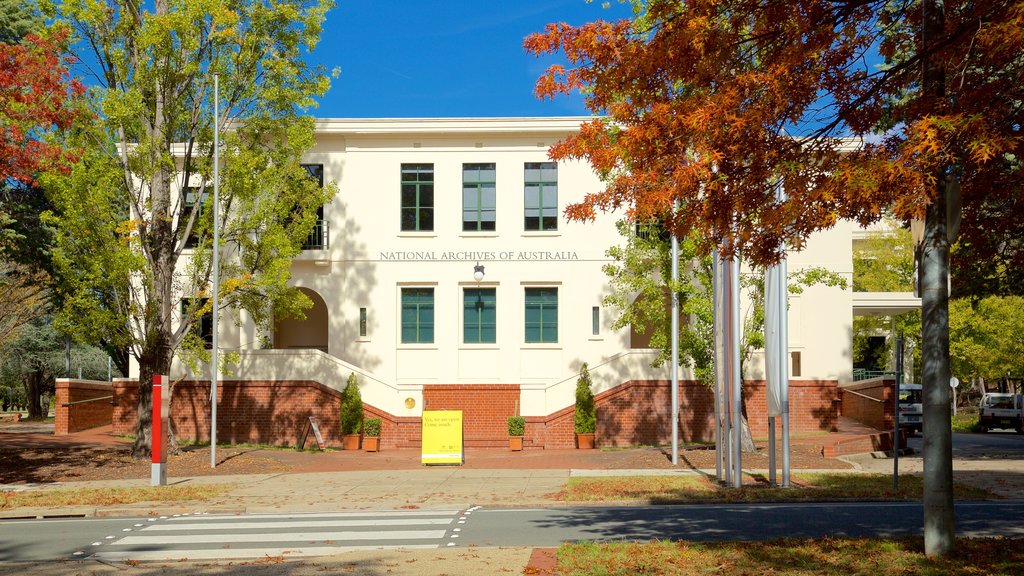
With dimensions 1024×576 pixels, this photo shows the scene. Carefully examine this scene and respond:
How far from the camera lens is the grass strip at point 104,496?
Result: 18.0 metres

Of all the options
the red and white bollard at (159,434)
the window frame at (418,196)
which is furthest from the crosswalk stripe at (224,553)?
the window frame at (418,196)

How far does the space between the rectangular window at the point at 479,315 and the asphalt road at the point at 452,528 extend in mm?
17411

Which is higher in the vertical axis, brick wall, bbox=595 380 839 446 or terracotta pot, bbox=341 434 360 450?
brick wall, bbox=595 380 839 446

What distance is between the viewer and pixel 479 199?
112 feet

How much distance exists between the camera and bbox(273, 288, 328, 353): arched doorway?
3728cm

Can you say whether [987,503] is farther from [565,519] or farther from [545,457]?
[545,457]

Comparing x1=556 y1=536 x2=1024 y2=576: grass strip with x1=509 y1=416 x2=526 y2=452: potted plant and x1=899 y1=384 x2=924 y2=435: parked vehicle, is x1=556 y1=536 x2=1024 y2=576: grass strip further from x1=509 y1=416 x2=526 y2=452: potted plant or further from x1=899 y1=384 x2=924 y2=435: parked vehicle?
x1=899 y1=384 x2=924 y2=435: parked vehicle

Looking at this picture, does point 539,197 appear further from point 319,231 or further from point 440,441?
point 440,441

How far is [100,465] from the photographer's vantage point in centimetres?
2484

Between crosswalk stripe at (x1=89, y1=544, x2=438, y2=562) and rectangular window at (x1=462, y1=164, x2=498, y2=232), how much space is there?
22199 mm

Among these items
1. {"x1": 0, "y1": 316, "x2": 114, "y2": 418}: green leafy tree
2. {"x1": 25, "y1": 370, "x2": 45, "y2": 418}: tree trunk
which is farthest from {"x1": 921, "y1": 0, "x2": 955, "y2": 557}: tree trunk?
{"x1": 25, "y1": 370, "x2": 45, "y2": 418}: tree trunk

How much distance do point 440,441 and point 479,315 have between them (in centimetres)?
901

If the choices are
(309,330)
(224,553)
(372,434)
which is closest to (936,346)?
(224,553)

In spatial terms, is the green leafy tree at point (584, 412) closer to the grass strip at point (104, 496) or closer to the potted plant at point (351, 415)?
the potted plant at point (351, 415)
